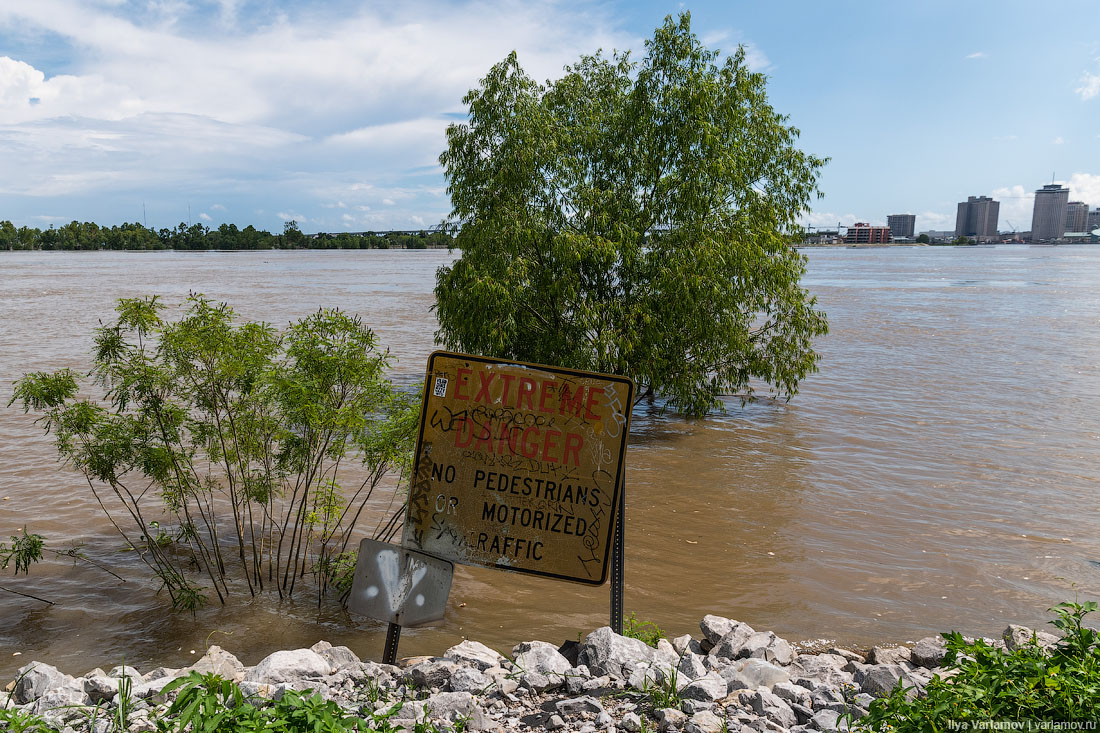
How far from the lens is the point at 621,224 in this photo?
41.2ft

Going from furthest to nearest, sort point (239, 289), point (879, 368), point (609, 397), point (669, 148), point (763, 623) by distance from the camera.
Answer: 1. point (239, 289)
2. point (879, 368)
3. point (669, 148)
4. point (763, 623)
5. point (609, 397)

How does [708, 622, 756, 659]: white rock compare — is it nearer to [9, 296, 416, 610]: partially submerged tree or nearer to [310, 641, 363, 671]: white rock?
[310, 641, 363, 671]: white rock

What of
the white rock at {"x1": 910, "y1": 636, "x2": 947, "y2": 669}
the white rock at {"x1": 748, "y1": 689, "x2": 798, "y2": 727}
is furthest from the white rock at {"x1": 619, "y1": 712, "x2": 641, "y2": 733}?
the white rock at {"x1": 910, "y1": 636, "x2": 947, "y2": 669}

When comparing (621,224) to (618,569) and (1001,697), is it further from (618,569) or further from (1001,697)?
(1001,697)

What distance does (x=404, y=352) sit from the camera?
72.9 ft

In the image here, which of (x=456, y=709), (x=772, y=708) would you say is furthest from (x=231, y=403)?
(x=772, y=708)

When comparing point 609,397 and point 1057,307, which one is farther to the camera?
point 1057,307

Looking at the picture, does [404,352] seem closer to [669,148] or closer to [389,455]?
[669,148]

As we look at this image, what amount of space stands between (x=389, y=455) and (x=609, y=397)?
2.26 m

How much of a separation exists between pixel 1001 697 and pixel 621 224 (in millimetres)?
9906

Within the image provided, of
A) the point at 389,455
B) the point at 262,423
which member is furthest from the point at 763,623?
the point at 262,423

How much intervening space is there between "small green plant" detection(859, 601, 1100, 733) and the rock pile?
0.36 meters

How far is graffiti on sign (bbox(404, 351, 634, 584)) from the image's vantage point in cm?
492

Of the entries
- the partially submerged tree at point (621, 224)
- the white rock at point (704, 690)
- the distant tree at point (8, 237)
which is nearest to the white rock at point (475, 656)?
the white rock at point (704, 690)
